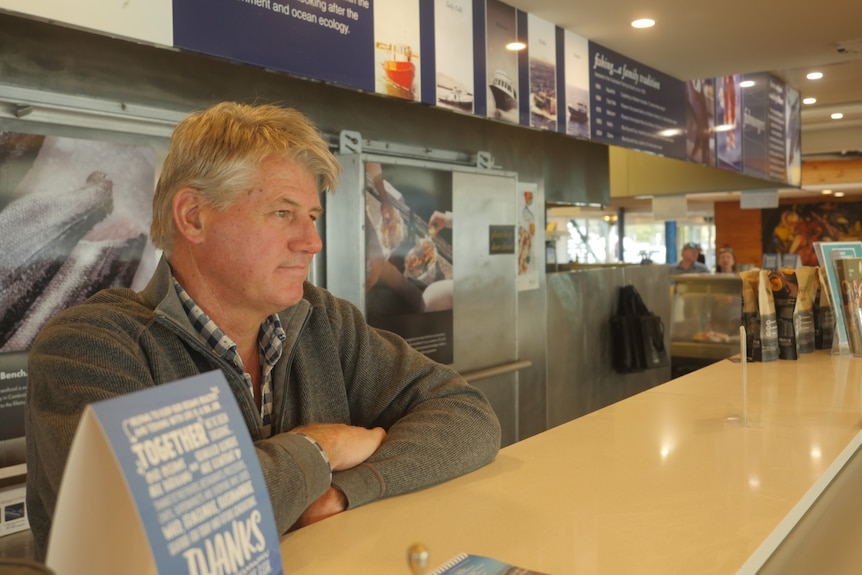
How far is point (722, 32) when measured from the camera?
4148 mm

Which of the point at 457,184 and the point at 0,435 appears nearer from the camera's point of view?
the point at 0,435

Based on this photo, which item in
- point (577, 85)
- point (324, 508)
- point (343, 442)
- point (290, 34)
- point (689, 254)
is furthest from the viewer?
point (689, 254)

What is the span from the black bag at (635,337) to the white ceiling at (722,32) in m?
1.50

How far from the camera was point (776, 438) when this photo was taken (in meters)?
1.76

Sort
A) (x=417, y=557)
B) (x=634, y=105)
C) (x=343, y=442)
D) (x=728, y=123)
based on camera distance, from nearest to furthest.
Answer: (x=417, y=557) < (x=343, y=442) < (x=634, y=105) < (x=728, y=123)

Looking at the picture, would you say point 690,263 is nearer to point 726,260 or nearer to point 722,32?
point 726,260

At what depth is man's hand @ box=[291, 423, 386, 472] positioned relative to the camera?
4.43 feet

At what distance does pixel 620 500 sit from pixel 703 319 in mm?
4463

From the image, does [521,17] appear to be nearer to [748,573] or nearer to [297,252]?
[297,252]

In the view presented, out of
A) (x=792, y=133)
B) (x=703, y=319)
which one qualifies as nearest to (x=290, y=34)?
(x=703, y=319)

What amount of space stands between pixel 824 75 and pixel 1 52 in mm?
5512

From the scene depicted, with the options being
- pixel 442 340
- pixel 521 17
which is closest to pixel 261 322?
pixel 442 340

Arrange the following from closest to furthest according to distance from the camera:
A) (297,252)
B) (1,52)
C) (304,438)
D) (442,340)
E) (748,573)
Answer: (748,573) → (304,438) → (297,252) → (1,52) → (442,340)

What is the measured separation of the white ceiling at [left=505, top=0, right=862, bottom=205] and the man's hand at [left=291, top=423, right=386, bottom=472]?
2.60 meters
